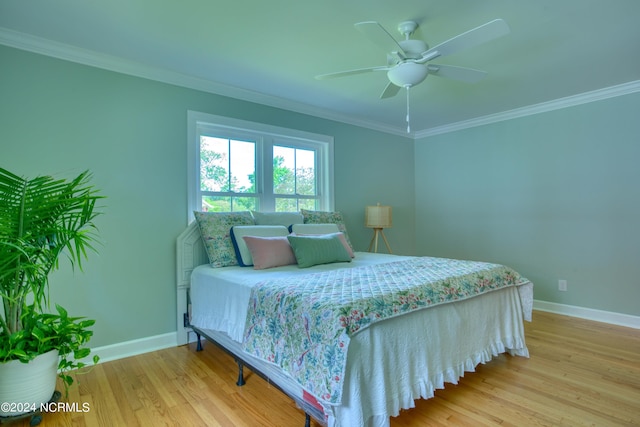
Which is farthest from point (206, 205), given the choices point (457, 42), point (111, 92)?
point (457, 42)

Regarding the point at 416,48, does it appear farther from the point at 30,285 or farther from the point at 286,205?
the point at 30,285

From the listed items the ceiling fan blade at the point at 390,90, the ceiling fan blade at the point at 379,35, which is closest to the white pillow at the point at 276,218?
the ceiling fan blade at the point at 390,90

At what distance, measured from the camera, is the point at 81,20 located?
2066 millimetres

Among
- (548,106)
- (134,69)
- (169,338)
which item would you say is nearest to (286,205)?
(169,338)

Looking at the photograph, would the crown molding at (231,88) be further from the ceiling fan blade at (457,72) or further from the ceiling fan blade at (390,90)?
the ceiling fan blade at (457,72)

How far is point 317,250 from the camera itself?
2.70 metres

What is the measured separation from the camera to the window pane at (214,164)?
3.12 m

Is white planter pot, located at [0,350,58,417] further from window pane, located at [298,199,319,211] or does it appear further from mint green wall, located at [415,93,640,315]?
mint green wall, located at [415,93,640,315]

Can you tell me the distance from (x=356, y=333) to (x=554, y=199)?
342 cm

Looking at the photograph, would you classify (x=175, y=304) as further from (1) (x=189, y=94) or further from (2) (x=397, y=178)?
(2) (x=397, y=178)

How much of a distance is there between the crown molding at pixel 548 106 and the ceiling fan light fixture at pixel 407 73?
248 cm

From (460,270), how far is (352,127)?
2.53 metres

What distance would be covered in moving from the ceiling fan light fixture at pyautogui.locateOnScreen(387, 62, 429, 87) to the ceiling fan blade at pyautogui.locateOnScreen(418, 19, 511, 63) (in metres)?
0.06

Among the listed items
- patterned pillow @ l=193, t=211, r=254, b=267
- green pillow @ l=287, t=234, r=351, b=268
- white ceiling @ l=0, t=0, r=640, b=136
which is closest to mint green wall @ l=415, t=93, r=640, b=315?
white ceiling @ l=0, t=0, r=640, b=136
